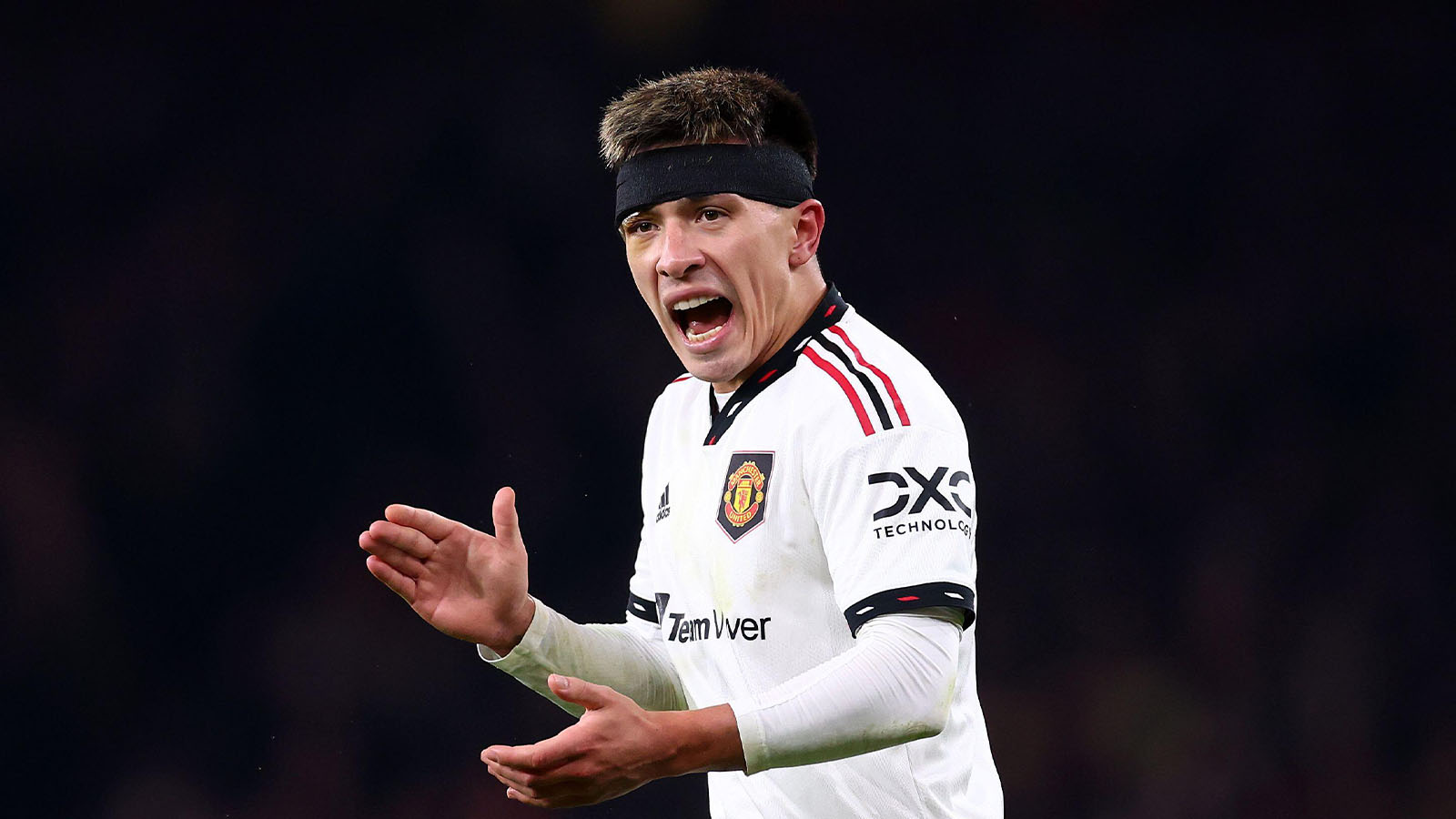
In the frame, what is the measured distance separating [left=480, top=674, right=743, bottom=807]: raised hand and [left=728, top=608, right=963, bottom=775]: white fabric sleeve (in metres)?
0.07

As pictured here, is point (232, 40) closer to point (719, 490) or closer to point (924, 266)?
point (924, 266)

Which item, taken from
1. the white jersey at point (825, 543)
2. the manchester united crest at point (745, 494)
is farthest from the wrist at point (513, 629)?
the manchester united crest at point (745, 494)

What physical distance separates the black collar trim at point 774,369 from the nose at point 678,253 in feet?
0.64

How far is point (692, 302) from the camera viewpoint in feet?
7.77

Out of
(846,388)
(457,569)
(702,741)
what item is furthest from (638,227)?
(702,741)

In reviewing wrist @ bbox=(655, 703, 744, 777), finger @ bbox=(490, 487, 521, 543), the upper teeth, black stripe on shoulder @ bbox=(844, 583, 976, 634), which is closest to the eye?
the upper teeth

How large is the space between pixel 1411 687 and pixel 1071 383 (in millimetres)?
1578

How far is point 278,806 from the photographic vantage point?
4.82 metres

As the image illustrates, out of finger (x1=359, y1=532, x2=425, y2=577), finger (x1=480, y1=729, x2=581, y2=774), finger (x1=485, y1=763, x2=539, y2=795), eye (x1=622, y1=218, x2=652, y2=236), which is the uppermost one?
eye (x1=622, y1=218, x2=652, y2=236)

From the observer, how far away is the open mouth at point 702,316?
7.74ft

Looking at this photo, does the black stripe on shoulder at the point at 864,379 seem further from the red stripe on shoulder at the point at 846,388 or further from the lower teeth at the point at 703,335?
the lower teeth at the point at 703,335

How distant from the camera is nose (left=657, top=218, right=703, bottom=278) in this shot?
235cm

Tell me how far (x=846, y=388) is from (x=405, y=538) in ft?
2.35

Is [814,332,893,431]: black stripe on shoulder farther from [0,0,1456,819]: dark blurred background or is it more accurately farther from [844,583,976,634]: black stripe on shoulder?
[0,0,1456,819]: dark blurred background
